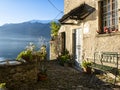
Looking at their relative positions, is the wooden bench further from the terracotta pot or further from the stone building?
the terracotta pot

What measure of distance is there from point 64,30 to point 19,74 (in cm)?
884

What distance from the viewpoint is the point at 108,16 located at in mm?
11328

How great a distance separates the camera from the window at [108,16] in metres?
10.8

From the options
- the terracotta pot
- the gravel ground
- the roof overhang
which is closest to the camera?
the gravel ground

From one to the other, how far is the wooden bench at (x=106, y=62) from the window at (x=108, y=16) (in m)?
1.14

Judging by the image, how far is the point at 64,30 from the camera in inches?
679

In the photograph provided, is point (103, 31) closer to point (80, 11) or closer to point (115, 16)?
point (115, 16)

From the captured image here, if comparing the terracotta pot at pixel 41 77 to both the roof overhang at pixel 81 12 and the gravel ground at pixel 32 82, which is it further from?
the roof overhang at pixel 81 12

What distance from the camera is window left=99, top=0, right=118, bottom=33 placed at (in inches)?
424

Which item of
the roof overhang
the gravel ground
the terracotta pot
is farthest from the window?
the terracotta pot

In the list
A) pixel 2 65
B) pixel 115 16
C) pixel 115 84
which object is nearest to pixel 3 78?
pixel 2 65

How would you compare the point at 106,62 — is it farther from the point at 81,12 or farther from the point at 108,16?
the point at 81,12

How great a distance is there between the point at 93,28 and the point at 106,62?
211 cm

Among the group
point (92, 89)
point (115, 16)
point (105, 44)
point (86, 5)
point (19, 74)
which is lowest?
point (92, 89)
